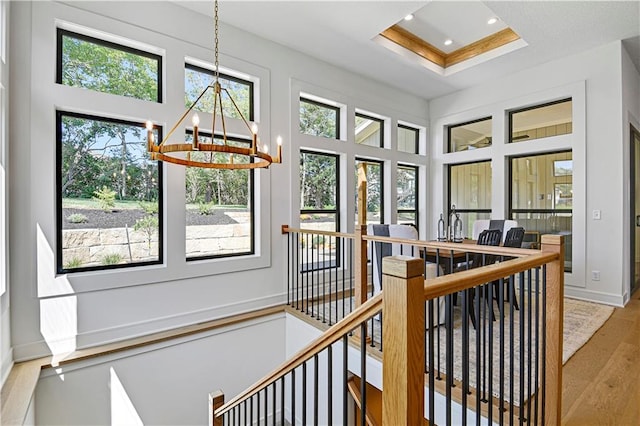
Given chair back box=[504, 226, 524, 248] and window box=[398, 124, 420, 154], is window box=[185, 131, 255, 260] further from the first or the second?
window box=[398, 124, 420, 154]

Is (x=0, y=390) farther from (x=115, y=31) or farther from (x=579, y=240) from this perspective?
(x=579, y=240)

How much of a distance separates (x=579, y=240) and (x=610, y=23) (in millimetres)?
2478

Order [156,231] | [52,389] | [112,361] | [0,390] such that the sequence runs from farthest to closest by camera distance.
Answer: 1. [156,231]
2. [112,361]
3. [52,389]
4. [0,390]

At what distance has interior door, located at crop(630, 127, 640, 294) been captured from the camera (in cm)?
422

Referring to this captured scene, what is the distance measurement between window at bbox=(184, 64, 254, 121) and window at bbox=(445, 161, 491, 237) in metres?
3.80

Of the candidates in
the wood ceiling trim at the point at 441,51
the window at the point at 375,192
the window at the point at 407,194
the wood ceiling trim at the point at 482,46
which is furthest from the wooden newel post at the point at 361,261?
the wood ceiling trim at the point at 482,46

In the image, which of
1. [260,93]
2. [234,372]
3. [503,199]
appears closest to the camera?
[234,372]

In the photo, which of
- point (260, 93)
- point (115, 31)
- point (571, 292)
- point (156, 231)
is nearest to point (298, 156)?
point (260, 93)

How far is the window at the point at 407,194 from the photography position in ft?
18.5

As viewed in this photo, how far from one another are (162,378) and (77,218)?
66.2 inches

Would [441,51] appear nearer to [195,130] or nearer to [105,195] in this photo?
[195,130]

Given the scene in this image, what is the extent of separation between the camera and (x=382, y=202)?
5375 mm

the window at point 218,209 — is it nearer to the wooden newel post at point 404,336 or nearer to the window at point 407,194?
the window at point 407,194

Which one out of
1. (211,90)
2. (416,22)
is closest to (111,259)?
(211,90)
